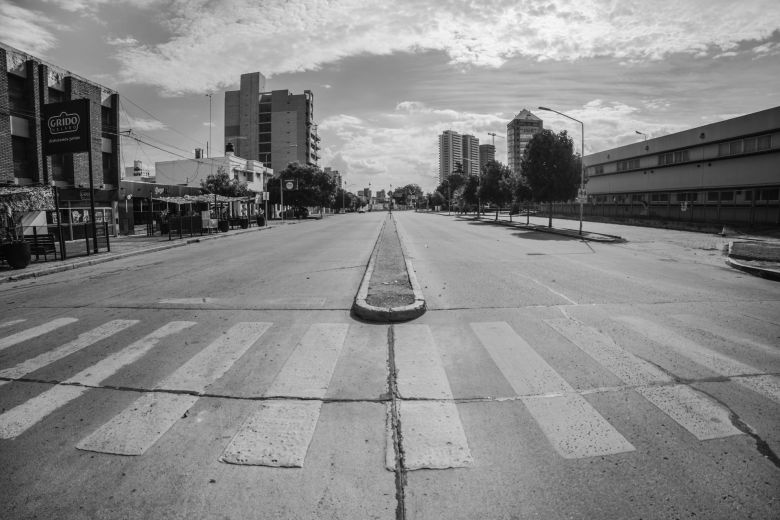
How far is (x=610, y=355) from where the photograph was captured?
5492 millimetres

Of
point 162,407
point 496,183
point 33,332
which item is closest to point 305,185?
point 496,183

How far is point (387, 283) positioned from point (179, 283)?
5158 mm

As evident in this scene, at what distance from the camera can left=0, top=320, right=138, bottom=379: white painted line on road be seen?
5152 millimetres

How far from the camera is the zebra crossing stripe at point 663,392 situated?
12.2 feet

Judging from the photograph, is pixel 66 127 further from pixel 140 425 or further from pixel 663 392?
pixel 663 392

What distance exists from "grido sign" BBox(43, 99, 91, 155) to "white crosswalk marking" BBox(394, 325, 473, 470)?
17.3 meters

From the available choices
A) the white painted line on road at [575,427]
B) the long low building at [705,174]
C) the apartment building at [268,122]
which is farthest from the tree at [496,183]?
the apartment building at [268,122]

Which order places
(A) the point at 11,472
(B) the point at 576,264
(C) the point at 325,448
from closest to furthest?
(A) the point at 11,472
(C) the point at 325,448
(B) the point at 576,264

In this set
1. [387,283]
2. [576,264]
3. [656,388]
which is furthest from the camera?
[576,264]

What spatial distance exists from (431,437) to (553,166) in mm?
35874

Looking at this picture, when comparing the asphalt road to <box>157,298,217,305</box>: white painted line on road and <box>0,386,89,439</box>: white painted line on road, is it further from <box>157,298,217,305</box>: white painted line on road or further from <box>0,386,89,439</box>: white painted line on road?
<box>157,298,217,305</box>: white painted line on road

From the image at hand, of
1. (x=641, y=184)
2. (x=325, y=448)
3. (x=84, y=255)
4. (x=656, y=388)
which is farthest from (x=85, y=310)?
(x=641, y=184)

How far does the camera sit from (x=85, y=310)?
824cm

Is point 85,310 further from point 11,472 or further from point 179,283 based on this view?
point 11,472
